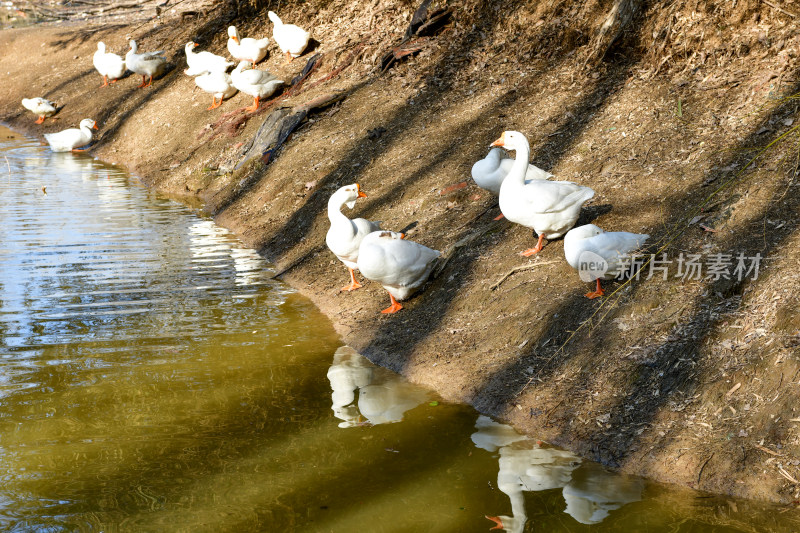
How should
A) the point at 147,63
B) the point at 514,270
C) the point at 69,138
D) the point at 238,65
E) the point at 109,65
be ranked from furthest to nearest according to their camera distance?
the point at 109,65 → the point at 147,63 → the point at 69,138 → the point at 238,65 → the point at 514,270

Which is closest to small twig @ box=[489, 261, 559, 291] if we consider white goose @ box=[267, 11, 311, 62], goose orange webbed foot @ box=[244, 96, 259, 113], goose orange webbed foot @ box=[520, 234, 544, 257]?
goose orange webbed foot @ box=[520, 234, 544, 257]

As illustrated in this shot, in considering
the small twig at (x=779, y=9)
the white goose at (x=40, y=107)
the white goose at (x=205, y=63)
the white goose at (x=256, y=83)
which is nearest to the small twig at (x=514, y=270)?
the small twig at (x=779, y=9)

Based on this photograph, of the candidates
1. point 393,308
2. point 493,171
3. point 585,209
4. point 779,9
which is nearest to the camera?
point 393,308

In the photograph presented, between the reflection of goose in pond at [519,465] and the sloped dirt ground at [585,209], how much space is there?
7.3 inches

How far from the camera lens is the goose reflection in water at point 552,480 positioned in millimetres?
5148

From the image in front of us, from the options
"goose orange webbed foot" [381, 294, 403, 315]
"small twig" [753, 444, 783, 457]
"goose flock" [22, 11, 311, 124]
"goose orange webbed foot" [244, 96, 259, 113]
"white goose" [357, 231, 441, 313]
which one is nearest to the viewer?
"small twig" [753, 444, 783, 457]

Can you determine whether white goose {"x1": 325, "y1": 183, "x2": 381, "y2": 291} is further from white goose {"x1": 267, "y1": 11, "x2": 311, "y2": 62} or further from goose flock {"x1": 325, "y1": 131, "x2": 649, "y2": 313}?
white goose {"x1": 267, "y1": 11, "x2": 311, "y2": 62}

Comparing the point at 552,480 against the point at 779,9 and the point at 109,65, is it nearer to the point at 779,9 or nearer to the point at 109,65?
the point at 779,9

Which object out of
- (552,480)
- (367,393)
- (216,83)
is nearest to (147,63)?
(216,83)

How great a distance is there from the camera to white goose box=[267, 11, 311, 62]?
1731cm

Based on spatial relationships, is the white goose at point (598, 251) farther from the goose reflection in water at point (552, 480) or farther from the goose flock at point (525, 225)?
the goose reflection in water at point (552, 480)

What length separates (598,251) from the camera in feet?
22.9

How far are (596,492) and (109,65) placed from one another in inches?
784

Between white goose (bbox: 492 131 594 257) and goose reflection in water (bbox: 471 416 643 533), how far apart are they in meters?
2.42
